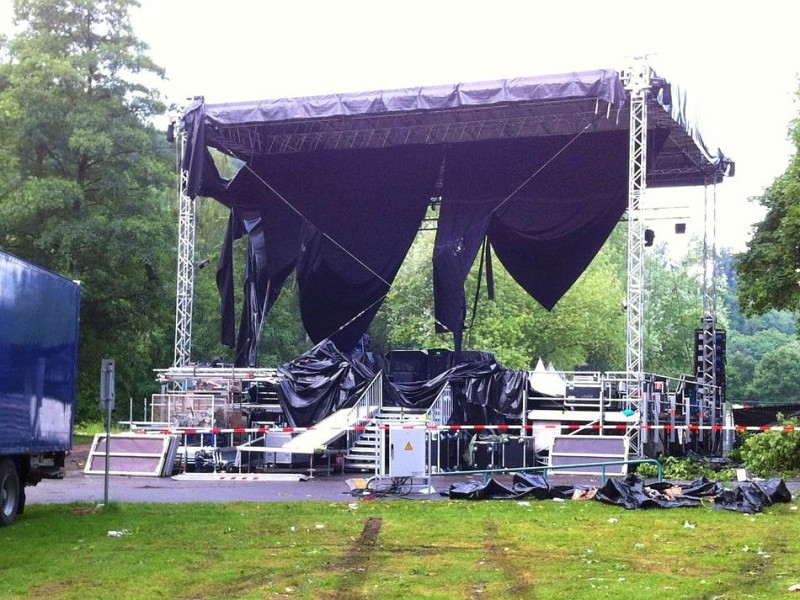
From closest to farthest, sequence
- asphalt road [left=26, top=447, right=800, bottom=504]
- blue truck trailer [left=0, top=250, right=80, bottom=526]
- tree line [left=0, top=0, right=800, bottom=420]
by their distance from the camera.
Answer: blue truck trailer [left=0, top=250, right=80, bottom=526], asphalt road [left=26, top=447, right=800, bottom=504], tree line [left=0, top=0, right=800, bottom=420]

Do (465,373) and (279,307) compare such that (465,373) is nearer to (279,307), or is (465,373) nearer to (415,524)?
(415,524)

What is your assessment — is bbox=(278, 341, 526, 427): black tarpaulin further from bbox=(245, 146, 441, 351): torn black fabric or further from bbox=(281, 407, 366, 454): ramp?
bbox=(245, 146, 441, 351): torn black fabric

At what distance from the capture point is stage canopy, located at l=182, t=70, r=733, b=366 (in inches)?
1124

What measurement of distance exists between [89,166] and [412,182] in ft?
35.1

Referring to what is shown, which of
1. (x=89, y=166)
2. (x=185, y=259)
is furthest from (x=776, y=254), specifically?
(x=89, y=166)

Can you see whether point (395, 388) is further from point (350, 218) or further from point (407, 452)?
point (407, 452)

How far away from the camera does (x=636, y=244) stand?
1010 inches

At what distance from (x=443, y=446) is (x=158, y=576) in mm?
14273

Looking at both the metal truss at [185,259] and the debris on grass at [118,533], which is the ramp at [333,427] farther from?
the debris on grass at [118,533]

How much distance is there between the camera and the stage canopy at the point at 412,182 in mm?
28547

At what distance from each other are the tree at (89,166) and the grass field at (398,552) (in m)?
19.3

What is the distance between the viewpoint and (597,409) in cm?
2633

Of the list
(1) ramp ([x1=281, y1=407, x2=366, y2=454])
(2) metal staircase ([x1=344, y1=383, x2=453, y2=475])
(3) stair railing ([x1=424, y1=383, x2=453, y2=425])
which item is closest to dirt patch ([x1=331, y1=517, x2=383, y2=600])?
(1) ramp ([x1=281, y1=407, x2=366, y2=454])

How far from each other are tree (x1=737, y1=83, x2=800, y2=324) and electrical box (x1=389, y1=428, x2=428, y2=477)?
299 inches
